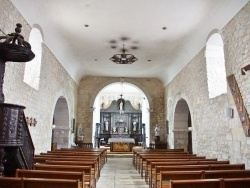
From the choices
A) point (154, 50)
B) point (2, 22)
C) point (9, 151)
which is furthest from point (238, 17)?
point (9, 151)

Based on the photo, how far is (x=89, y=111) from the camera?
1302cm

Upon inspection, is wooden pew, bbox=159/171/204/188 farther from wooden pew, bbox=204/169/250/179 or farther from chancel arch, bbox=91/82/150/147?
chancel arch, bbox=91/82/150/147

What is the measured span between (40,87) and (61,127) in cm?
409

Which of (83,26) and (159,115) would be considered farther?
(159,115)

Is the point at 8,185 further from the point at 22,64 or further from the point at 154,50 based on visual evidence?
the point at 154,50

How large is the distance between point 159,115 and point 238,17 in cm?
856

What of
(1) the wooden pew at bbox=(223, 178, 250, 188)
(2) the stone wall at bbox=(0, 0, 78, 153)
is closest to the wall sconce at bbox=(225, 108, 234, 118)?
(1) the wooden pew at bbox=(223, 178, 250, 188)

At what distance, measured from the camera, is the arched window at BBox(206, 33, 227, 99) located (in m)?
6.92

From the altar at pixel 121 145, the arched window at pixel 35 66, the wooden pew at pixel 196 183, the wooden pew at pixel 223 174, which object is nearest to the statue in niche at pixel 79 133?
the altar at pixel 121 145

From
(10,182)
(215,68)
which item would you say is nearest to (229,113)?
(215,68)

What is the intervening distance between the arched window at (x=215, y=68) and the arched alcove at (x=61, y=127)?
637cm

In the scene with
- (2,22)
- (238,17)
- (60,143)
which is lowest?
(60,143)

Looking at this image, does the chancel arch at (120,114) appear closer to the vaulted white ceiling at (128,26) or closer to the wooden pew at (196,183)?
the vaulted white ceiling at (128,26)

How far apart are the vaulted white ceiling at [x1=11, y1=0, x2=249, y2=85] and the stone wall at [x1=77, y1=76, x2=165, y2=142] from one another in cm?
293
